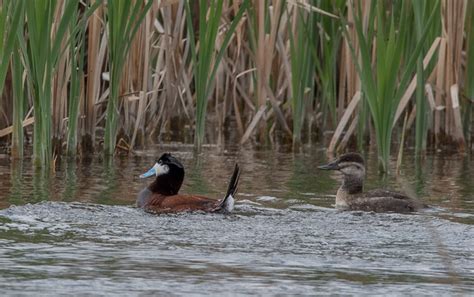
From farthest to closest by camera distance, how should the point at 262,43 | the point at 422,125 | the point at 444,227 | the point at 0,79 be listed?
the point at 262,43, the point at 422,125, the point at 0,79, the point at 444,227

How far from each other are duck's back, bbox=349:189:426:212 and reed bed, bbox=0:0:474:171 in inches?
46.6

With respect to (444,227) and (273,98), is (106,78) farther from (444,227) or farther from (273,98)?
(444,227)

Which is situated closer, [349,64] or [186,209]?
[186,209]

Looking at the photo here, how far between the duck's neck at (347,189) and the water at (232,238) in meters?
0.18

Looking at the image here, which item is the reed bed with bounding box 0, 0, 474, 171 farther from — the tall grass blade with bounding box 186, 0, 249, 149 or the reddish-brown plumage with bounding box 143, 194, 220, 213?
the reddish-brown plumage with bounding box 143, 194, 220, 213

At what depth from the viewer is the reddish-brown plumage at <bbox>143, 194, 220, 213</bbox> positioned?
904 centimetres

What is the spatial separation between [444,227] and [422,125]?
3515mm

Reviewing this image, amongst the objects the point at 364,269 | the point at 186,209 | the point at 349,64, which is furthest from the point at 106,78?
the point at 364,269

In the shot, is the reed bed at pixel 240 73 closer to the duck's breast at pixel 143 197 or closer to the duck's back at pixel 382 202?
the duck's back at pixel 382 202

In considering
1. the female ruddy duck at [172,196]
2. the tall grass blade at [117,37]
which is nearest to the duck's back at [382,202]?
the female ruddy duck at [172,196]

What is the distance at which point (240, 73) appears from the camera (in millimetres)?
13484

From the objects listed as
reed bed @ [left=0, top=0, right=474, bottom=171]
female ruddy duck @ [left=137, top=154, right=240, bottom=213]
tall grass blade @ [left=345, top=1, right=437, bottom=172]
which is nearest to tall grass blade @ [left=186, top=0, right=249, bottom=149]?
reed bed @ [left=0, top=0, right=474, bottom=171]

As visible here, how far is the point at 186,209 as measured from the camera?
9102 mm

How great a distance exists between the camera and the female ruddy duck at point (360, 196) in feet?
31.3
